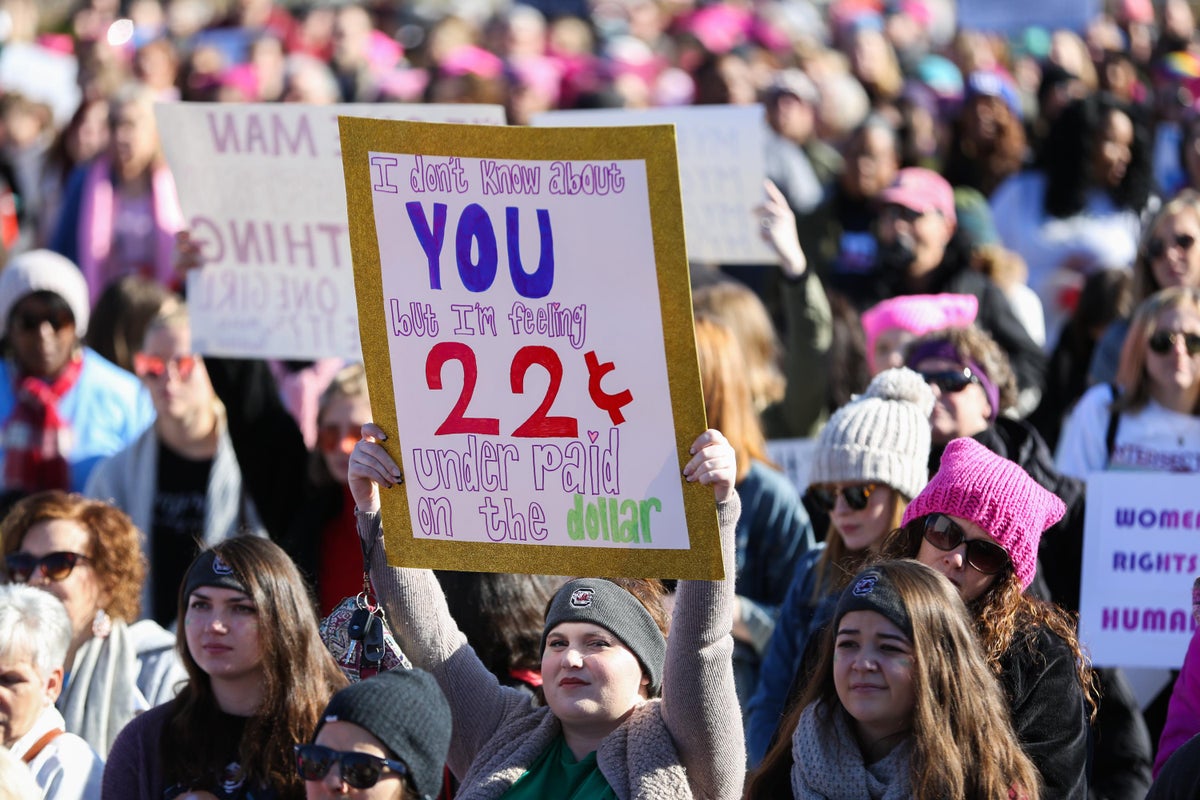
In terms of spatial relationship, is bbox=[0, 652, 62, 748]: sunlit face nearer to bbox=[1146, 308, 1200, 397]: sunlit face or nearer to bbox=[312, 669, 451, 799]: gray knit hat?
bbox=[312, 669, 451, 799]: gray knit hat

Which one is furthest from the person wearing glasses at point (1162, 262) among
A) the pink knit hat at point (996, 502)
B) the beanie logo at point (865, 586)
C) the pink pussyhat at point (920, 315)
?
the beanie logo at point (865, 586)

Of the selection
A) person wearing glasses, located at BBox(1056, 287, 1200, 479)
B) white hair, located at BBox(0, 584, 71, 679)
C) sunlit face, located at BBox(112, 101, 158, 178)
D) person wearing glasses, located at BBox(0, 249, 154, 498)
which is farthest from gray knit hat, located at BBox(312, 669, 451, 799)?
sunlit face, located at BBox(112, 101, 158, 178)

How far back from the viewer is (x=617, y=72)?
1398 centimetres

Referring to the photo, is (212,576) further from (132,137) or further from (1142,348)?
(132,137)

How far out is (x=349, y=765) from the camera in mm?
3773

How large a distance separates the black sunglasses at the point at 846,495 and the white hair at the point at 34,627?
6.74 ft

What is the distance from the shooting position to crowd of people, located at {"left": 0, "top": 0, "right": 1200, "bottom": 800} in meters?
4.14

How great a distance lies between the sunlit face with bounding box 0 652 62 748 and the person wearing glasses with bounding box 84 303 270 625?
5.47 feet

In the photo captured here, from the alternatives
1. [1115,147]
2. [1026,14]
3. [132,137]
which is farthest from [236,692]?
[1026,14]

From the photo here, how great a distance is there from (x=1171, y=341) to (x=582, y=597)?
2.65 metres

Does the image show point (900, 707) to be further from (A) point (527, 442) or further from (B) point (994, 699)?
(A) point (527, 442)

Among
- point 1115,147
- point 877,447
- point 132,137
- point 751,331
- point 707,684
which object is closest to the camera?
point 707,684

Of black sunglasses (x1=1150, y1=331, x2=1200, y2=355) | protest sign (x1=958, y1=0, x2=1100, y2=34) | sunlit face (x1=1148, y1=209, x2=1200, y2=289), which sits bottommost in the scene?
black sunglasses (x1=1150, y1=331, x2=1200, y2=355)

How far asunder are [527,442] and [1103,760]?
1.96 metres
